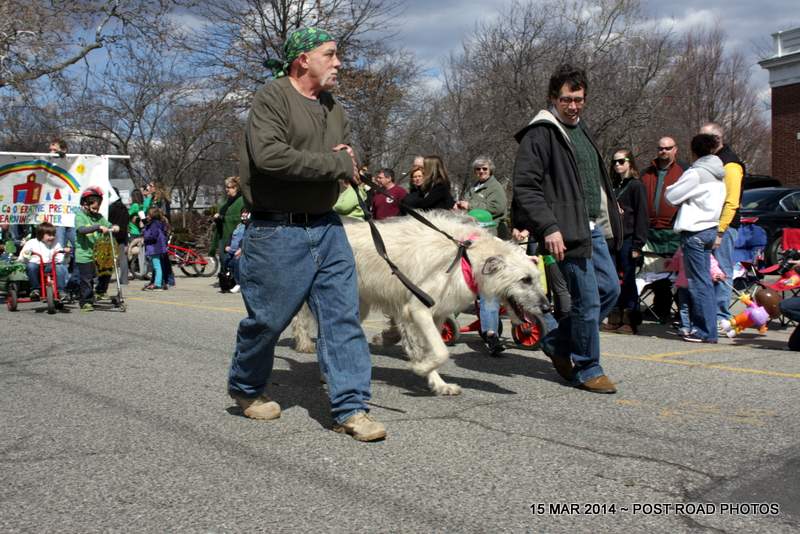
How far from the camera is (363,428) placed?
470 centimetres

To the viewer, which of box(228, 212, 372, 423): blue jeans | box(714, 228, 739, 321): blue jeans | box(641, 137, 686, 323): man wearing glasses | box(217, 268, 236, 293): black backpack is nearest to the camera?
box(228, 212, 372, 423): blue jeans

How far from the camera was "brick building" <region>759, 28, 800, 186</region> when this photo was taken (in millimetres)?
36094

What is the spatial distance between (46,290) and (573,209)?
9.05 m

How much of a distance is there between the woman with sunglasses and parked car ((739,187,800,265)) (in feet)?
30.8

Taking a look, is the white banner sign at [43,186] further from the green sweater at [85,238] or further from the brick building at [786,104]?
the brick building at [786,104]

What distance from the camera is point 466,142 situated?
3519 centimetres

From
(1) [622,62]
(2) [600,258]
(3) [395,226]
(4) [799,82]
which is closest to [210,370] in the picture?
(3) [395,226]

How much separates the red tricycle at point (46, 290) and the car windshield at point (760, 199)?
15166 millimetres

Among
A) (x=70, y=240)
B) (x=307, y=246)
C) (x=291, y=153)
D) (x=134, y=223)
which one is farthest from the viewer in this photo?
(x=134, y=223)

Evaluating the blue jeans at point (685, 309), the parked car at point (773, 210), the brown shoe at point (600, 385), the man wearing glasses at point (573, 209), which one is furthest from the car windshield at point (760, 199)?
the brown shoe at point (600, 385)

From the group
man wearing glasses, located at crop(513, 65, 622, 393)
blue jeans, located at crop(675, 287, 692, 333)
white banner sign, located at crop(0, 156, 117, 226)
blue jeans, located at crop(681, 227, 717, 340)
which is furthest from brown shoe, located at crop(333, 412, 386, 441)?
white banner sign, located at crop(0, 156, 117, 226)

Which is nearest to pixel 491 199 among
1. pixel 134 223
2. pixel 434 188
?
pixel 434 188

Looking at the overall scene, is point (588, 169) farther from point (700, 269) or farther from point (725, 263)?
point (725, 263)

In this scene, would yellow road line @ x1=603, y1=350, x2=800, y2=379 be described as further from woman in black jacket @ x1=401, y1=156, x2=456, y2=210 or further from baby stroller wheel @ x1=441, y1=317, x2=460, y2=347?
woman in black jacket @ x1=401, y1=156, x2=456, y2=210
